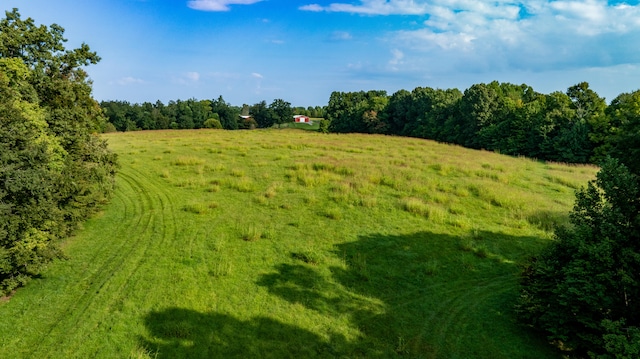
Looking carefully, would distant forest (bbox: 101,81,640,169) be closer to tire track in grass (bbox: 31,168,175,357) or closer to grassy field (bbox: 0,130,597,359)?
grassy field (bbox: 0,130,597,359)

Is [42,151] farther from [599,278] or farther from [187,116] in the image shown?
[187,116]

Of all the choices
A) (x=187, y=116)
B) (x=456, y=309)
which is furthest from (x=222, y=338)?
(x=187, y=116)

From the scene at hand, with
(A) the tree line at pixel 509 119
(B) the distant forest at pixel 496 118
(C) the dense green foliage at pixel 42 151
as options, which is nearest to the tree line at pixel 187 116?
(B) the distant forest at pixel 496 118

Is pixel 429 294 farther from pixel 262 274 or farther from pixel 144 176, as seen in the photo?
pixel 144 176

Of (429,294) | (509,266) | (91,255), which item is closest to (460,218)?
(509,266)

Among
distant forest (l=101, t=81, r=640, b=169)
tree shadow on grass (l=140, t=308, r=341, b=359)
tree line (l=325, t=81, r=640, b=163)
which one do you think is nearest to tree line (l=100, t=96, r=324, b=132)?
distant forest (l=101, t=81, r=640, b=169)
